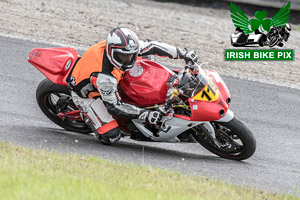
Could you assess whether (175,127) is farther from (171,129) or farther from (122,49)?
(122,49)

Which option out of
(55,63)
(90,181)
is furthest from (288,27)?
(90,181)

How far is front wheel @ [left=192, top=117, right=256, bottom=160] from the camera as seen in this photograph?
6.53m

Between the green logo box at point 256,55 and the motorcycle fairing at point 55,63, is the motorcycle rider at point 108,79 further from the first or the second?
the green logo box at point 256,55

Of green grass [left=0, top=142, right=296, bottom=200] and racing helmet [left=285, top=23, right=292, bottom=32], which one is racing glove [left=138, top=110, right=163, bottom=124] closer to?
green grass [left=0, top=142, right=296, bottom=200]

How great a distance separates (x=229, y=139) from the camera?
675 centimetres

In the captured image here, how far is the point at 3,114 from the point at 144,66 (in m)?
2.37

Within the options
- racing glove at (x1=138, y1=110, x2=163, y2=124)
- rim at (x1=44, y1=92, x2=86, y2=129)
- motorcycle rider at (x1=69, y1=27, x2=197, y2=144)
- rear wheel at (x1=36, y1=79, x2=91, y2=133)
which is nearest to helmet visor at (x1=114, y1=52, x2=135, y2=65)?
motorcycle rider at (x1=69, y1=27, x2=197, y2=144)

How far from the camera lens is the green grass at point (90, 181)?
4.53m

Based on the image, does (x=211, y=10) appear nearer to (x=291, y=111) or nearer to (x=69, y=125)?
(x=291, y=111)

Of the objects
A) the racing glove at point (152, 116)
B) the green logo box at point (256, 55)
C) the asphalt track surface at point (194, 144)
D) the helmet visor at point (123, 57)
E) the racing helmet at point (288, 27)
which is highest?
the helmet visor at point (123, 57)

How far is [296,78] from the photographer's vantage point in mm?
11469

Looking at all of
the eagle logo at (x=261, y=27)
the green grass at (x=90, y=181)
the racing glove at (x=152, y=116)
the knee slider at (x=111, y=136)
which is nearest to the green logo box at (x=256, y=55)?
the eagle logo at (x=261, y=27)

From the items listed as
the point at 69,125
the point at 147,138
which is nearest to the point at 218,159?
the point at 147,138

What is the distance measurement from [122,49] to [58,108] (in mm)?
1590
